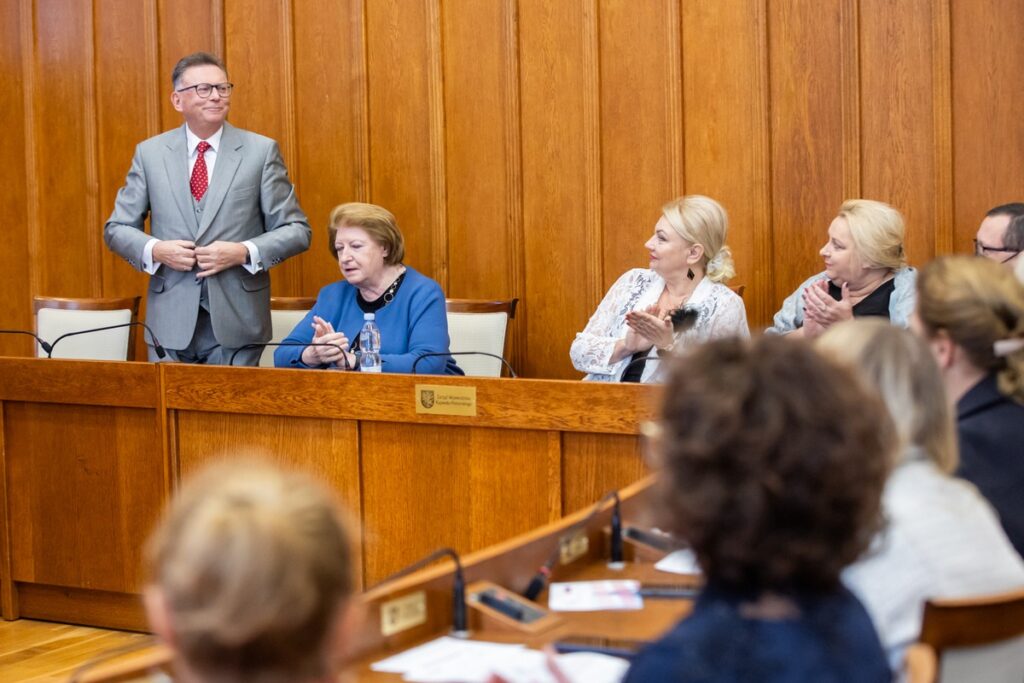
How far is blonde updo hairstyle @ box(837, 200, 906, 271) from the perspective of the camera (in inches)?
168

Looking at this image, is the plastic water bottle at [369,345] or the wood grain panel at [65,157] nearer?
the plastic water bottle at [369,345]

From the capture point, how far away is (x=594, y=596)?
207cm

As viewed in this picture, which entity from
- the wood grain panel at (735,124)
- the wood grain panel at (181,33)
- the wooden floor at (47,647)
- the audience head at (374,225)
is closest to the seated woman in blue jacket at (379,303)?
the audience head at (374,225)

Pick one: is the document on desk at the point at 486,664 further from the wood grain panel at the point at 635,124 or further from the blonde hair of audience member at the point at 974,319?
the wood grain panel at the point at 635,124

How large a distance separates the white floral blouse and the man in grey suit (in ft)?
4.26

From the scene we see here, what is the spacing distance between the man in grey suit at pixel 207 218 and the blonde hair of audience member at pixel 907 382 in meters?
3.42

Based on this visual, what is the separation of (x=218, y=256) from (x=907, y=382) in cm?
343

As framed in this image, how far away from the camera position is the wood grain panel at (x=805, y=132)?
498 cm

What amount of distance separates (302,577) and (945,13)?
14.1ft

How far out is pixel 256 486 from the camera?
3.72ft

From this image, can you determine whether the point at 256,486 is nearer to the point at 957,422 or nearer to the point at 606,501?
the point at 606,501

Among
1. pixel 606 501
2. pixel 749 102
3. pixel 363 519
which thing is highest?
pixel 749 102

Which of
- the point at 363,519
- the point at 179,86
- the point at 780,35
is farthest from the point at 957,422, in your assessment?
the point at 179,86

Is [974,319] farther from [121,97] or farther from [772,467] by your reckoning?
[121,97]
